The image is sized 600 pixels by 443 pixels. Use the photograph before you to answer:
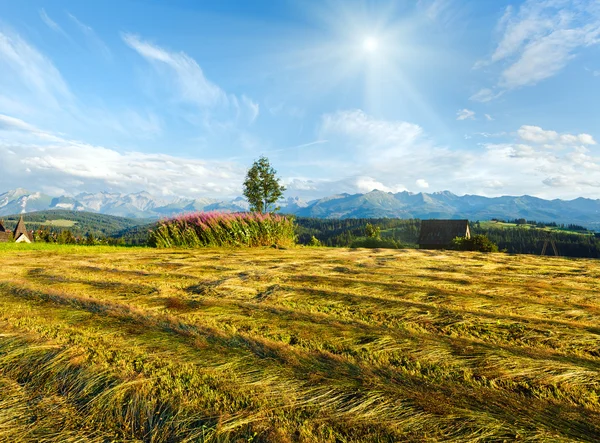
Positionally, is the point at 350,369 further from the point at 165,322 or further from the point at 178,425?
the point at 165,322

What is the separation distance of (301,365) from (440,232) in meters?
92.8

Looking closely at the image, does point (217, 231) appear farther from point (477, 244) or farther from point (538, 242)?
point (538, 242)

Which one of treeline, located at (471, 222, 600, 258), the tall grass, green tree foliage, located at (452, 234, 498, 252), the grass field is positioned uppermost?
the tall grass

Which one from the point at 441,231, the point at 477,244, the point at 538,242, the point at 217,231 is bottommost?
the point at 538,242

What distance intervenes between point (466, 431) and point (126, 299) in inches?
166

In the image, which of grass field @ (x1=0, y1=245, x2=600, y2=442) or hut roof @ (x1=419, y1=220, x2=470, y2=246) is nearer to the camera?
grass field @ (x1=0, y1=245, x2=600, y2=442)

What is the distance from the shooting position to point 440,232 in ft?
283

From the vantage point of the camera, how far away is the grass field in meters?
1.68

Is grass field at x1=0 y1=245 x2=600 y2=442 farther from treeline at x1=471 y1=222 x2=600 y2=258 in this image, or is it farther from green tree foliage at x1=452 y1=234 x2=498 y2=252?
treeline at x1=471 y1=222 x2=600 y2=258

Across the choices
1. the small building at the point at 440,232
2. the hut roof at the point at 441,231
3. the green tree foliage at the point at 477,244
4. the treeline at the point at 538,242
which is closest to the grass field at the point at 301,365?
the green tree foliage at the point at 477,244

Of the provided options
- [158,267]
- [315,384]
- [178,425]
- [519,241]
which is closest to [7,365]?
[178,425]

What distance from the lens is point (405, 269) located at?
6.59 meters

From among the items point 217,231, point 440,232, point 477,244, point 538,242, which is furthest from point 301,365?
point 538,242

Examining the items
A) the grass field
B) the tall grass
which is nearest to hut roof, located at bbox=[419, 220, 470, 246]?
the tall grass
